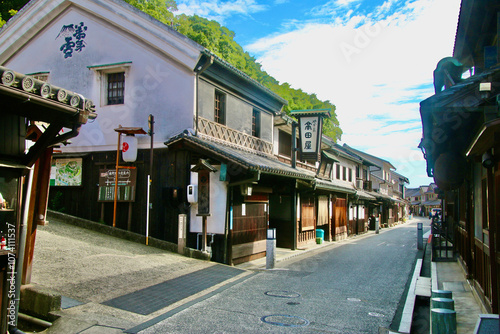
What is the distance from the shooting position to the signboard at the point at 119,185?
47.9 ft

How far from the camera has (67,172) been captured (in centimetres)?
1577

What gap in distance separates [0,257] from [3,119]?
213 centimetres

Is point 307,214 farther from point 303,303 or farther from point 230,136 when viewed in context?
point 303,303

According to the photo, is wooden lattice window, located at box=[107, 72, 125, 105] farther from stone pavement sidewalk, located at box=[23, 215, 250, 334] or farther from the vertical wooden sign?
stone pavement sidewalk, located at box=[23, 215, 250, 334]

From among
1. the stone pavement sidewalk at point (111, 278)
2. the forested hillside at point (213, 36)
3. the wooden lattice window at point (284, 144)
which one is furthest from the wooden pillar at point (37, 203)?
the forested hillside at point (213, 36)

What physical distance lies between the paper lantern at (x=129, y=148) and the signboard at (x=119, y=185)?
2.43ft

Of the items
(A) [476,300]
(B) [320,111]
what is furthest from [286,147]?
(A) [476,300]

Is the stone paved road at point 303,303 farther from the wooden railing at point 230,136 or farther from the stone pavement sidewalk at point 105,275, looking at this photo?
the wooden railing at point 230,136

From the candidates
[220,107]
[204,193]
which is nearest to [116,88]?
[220,107]

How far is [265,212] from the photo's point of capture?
17094mm

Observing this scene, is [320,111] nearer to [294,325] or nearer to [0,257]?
[294,325]

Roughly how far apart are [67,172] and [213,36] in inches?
761

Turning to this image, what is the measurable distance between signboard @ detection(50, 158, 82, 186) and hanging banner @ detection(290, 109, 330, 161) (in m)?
10.7

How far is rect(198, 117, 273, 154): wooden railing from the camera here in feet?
48.2
